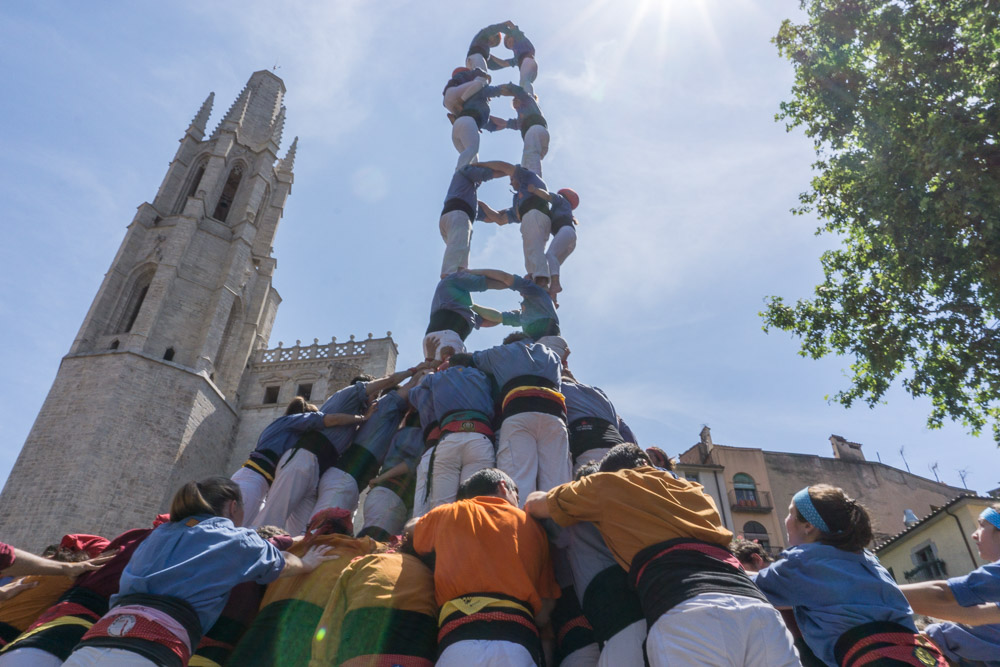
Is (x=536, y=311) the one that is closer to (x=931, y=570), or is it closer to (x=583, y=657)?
(x=583, y=657)

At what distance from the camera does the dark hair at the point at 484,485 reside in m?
4.00

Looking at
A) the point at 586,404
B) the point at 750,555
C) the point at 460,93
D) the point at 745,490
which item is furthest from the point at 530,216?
the point at 745,490

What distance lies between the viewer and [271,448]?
7168 mm

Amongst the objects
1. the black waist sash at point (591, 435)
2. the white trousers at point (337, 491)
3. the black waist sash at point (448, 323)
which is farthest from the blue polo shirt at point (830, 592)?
the black waist sash at point (448, 323)

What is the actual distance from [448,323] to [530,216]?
3537mm

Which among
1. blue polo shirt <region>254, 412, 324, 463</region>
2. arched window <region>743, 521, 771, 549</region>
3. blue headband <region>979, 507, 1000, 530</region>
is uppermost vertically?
arched window <region>743, 521, 771, 549</region>

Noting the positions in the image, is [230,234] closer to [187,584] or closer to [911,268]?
[911,268]

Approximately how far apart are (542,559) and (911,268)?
36.1 ft

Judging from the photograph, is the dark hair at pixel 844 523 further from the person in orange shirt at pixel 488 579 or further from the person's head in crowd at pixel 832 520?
the person in orange shirt at pixel 488 579

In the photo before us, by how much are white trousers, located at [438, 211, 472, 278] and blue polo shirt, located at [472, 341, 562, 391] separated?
4724mm

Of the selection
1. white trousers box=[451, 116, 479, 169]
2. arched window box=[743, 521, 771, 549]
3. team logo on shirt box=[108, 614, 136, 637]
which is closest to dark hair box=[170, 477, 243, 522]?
team logo on shirt box=[108, 614, 136, 637]

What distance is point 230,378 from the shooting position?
35531 mm

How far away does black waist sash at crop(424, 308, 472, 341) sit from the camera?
9789 millimetres

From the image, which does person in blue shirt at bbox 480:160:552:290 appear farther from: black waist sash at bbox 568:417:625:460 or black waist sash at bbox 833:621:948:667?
black waist sash at bbox 833:621:948:667
